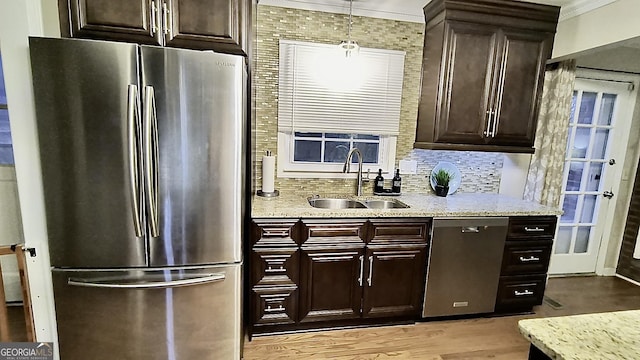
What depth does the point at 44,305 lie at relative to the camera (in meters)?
1.78

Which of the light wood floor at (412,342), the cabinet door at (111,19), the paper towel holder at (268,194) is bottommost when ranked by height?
the light wood floor at (412,342)

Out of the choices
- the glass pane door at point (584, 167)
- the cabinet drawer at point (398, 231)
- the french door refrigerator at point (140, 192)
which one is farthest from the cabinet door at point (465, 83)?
the french door refrigerator at point (140, 192)

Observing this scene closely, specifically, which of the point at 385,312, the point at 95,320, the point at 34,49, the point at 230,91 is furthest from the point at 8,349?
the point at 385,312

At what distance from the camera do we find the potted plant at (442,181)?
2.89 metres

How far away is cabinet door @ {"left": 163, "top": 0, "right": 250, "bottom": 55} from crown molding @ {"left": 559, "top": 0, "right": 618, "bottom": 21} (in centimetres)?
246

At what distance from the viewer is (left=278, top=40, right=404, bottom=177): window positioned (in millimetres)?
2586

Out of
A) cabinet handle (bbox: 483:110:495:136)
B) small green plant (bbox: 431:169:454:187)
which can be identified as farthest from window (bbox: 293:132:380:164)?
cabinet handle (bbox: 483:110:495:136)

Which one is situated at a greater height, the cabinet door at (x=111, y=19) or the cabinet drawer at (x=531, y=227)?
the cabinet door at (x=111, y=19)

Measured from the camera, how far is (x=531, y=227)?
254 cm

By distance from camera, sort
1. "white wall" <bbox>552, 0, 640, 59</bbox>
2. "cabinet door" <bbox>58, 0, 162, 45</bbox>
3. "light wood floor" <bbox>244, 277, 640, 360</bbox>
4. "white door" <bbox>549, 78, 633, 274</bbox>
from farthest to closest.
Answer: "white door" <bbox>549, 78, 633, 274</bbox>
"light wood floor" <bbox>244, 277, 640, 360</bbox>
"white wall" <bbox>552, 0, 640, 59</bbox>
"cabinet door" <bbox>58, 0, 162, 45</bbox>

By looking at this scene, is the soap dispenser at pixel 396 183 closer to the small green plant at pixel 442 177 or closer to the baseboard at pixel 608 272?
the small green plant at pixel 442 177

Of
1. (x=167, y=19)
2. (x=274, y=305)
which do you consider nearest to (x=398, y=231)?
(x=274, y=305)

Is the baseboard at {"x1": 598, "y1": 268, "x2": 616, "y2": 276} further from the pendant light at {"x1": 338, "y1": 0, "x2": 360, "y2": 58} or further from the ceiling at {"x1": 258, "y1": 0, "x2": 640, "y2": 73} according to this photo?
the pendant light at {"x1": 338, "y1": 0, "x2": 360, "y2": 58}

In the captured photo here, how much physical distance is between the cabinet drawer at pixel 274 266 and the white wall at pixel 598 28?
8.72 ft
